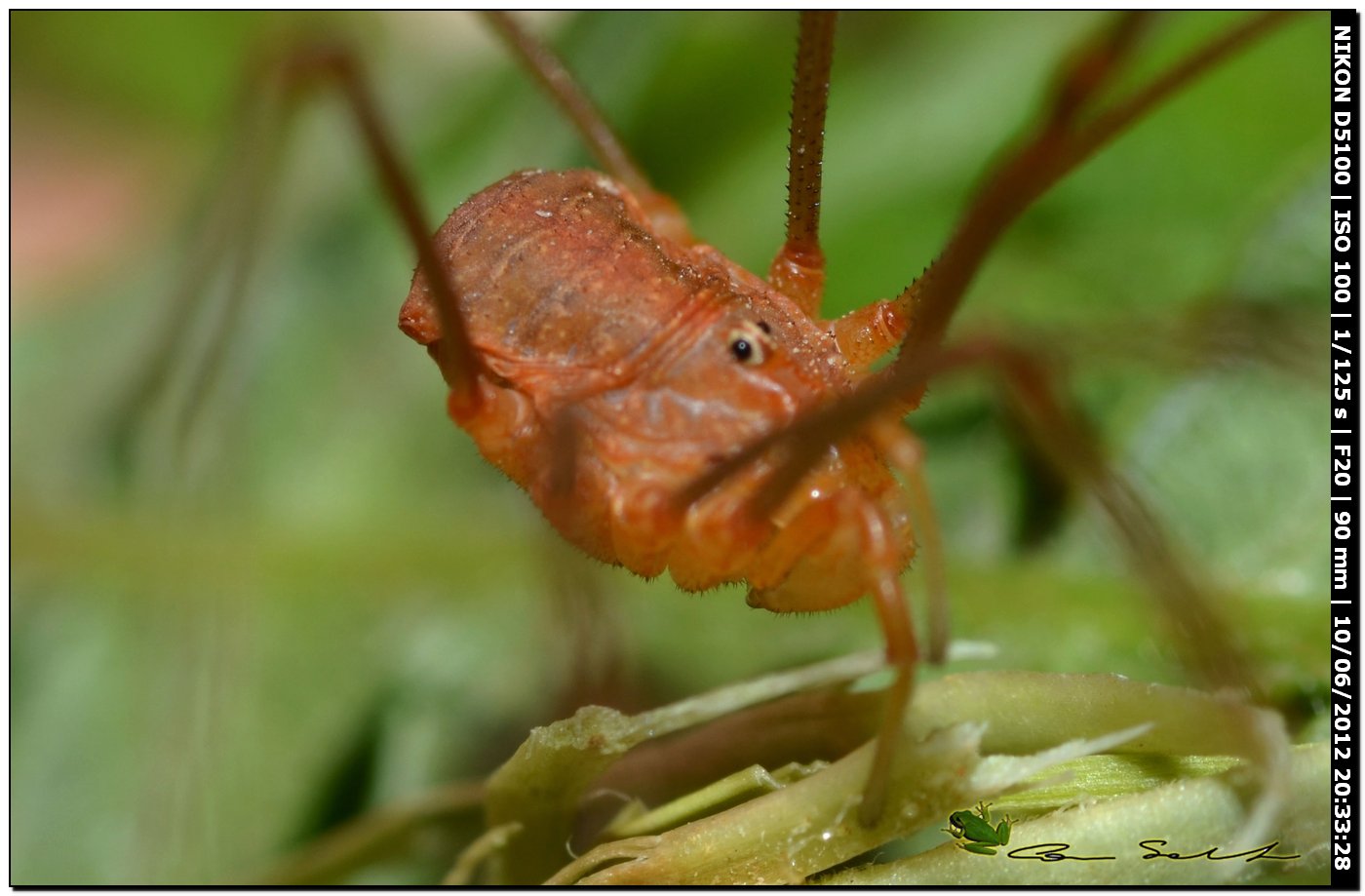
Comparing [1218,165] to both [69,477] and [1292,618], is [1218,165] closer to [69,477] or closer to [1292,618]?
[1292,618]

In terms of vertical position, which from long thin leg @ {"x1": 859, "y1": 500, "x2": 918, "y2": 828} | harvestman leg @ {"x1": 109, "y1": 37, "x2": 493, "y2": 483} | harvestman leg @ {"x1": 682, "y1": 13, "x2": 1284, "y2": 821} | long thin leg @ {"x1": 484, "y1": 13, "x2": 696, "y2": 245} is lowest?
long thin leg @ {"x1": 859, "y1": 500, "x2": 918, "y2": 828}

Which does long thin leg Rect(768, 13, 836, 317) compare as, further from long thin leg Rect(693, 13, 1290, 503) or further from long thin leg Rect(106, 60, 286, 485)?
long thin leg Rect(106, 60, 286, 485)

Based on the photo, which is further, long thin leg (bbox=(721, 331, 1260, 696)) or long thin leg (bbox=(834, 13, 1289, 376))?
long thin leg (bbox=(834, 13, 1289, 376))

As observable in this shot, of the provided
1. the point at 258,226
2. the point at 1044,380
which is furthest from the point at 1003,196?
the point at 258,226

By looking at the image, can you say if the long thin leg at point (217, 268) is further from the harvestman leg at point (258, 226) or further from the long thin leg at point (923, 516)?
the long thin leg at point (923, 516)

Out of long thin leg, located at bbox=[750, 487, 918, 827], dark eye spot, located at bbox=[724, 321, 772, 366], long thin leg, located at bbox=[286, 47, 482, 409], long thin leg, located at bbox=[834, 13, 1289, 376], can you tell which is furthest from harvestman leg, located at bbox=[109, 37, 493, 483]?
long thin leg, located at bbox=[834, 13, 1289, 376]
